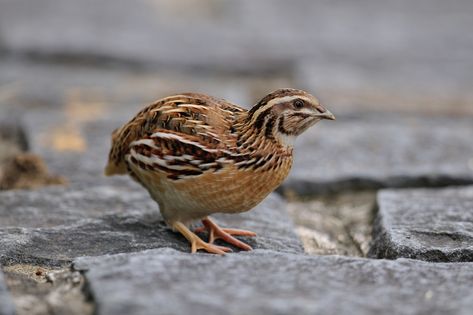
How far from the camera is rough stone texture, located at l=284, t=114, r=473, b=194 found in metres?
5.18

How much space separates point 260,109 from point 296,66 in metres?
3.63

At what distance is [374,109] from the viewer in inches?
265

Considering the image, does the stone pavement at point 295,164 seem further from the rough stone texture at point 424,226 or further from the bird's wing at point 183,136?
the bird's wing at point 183,136

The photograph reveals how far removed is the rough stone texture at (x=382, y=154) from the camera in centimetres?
518

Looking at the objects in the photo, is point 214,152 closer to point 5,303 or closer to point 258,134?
point 258,134

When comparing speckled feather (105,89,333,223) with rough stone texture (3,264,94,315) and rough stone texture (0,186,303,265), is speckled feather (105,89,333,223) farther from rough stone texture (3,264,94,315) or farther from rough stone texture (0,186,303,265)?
rough stone texture (3,264,94,315)

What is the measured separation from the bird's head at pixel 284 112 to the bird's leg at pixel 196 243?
0.59 m

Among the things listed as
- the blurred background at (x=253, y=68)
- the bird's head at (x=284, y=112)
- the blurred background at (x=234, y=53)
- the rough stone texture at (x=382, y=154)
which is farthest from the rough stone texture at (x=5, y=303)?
the blurred background at (x=234, y=53)

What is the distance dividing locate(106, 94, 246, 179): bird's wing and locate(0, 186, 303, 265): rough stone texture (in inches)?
13.6

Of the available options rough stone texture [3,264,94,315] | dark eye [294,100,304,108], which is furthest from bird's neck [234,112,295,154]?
rough stone texture [3,264,94,315]

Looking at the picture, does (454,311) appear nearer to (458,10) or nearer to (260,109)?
(260,109)

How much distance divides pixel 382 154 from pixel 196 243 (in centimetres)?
211

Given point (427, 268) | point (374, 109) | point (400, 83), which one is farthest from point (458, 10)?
point (427, 268)

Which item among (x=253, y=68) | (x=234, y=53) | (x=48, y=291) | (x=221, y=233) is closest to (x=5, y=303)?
(x=48, y=291)
